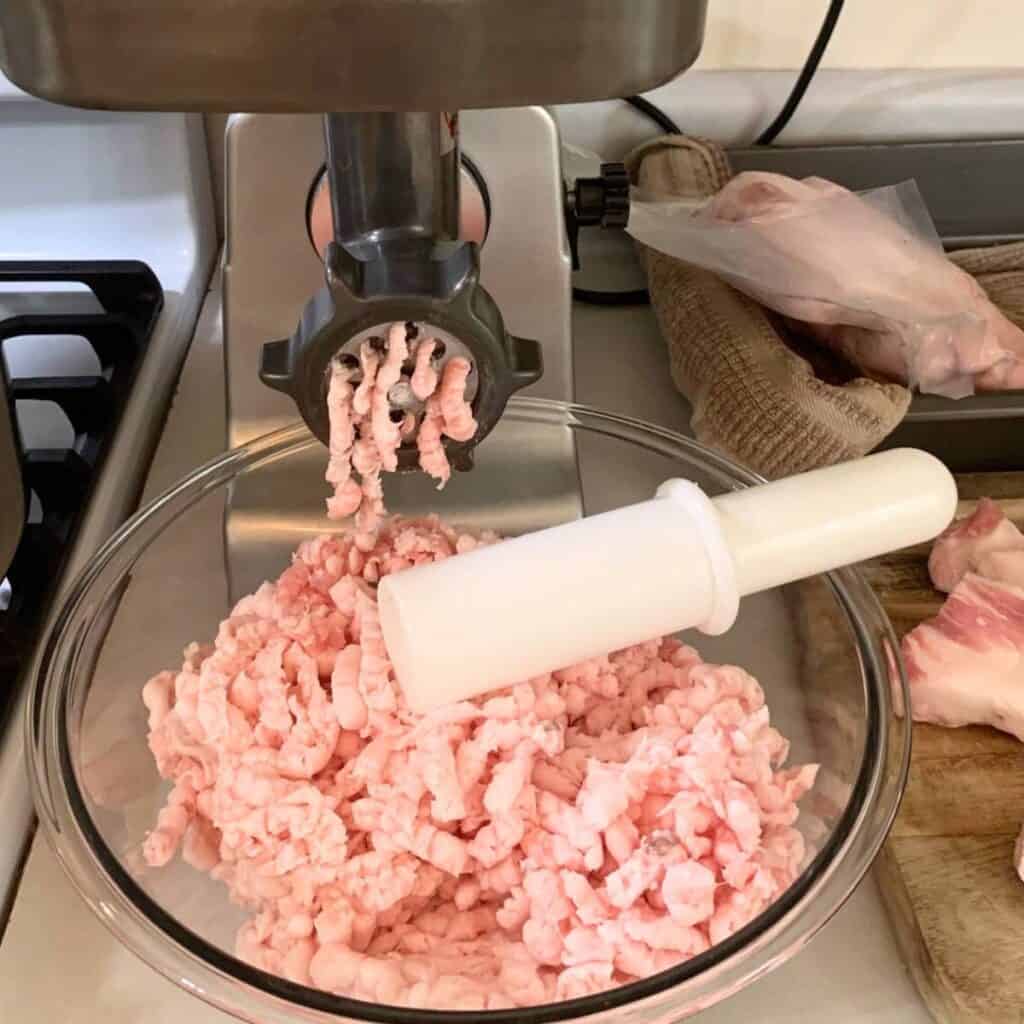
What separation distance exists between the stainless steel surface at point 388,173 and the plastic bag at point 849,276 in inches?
13.8

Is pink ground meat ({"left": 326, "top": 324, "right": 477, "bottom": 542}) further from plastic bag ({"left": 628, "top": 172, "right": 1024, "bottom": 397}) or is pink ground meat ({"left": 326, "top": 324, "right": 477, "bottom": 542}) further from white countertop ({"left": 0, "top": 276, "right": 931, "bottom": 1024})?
plastic bag ({"left": 628, "top": 172, "right": 1024, "bottom": 397})

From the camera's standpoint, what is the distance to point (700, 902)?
43cm

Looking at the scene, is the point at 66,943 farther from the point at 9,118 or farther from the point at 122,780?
the point at 9,118

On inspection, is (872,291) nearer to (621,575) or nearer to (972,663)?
(972,663)

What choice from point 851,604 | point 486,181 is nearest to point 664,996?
point 851,604

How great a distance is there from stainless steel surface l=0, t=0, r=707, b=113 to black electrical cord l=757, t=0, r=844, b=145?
59 centimetres

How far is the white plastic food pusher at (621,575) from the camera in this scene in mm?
405

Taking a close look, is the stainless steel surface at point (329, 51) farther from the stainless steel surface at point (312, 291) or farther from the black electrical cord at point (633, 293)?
the black electrical cord at point (633, 293)

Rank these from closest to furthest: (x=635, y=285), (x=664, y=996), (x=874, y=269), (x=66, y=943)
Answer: (x=664, y=996) < (x=66, y=943) < (x=874, y=269) < (x=635, y=285)

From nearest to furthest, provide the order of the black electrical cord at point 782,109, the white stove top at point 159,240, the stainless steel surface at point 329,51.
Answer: the stainless steel surface at point 329,51, the white stove top at point 159,240, the black electrical cord at point 782,109

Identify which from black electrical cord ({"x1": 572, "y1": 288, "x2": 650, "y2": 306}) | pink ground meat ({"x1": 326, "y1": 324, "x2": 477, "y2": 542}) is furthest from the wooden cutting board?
black electrical cord ({"x1": 572, "y1": 288, "x2": 650, "y2": 306})

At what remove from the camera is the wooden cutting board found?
1.52ft

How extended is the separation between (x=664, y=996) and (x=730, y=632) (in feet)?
0.71

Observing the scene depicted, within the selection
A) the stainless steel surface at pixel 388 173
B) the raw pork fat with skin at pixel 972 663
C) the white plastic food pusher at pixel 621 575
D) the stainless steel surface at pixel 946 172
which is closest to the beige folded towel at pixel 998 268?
the stainless steel surface at pixel 946 172
